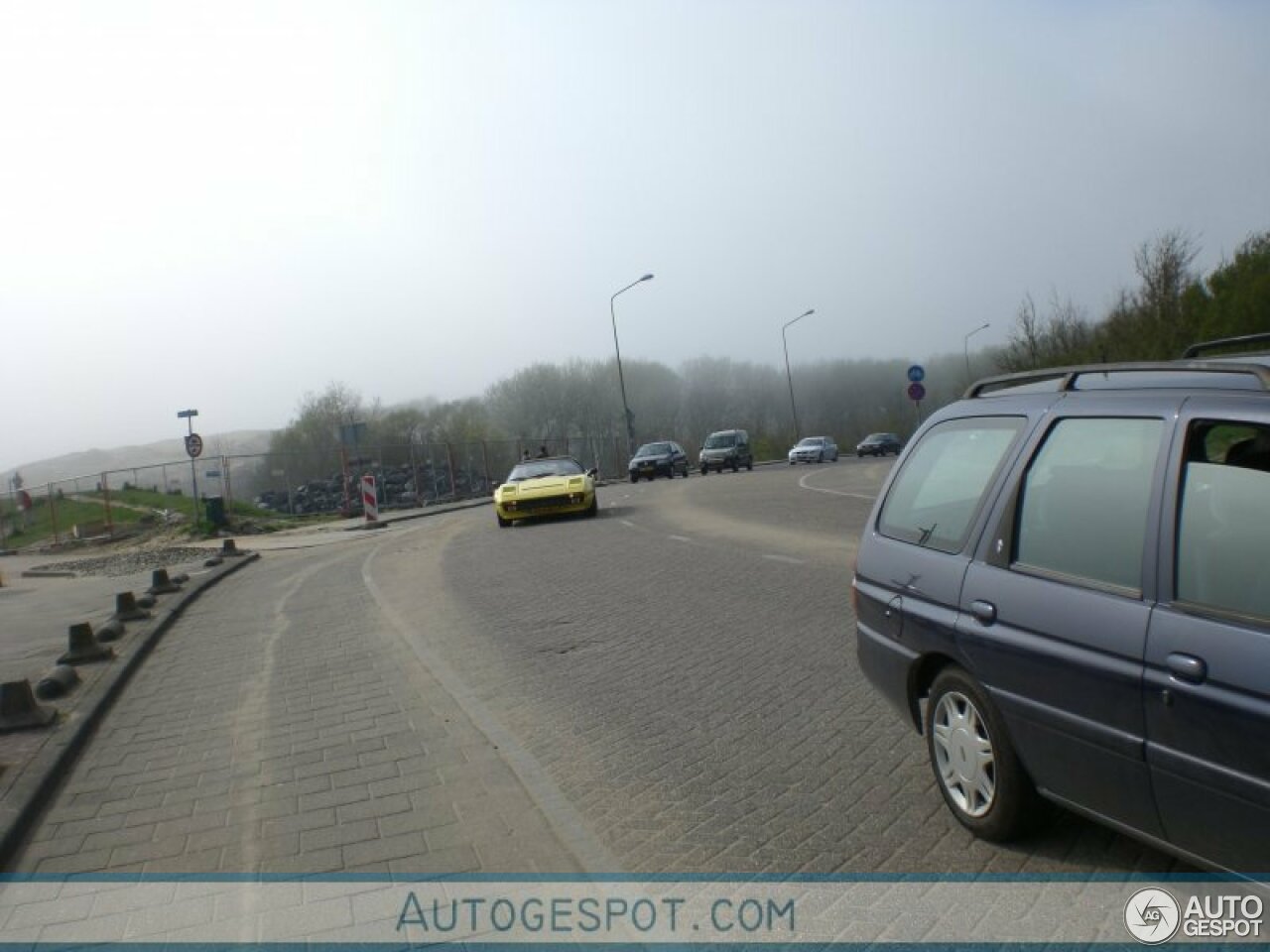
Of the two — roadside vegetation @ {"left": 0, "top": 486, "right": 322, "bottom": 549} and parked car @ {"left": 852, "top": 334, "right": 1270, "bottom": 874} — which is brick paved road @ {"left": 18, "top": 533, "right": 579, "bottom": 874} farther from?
roadside vegetation @ {"left": 0, "top": 486, "right": 322, "bottom": 549}

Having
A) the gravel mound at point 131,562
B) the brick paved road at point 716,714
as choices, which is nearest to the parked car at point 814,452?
the gravel mound at point 131,562

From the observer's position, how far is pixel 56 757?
6.85 m

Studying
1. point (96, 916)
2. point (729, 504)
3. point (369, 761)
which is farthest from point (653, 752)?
point (729, 504)

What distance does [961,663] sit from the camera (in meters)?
4.30

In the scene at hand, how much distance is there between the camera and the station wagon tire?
4082 millimetres

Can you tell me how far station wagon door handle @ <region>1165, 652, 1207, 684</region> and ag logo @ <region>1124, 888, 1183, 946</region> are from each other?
869 mm

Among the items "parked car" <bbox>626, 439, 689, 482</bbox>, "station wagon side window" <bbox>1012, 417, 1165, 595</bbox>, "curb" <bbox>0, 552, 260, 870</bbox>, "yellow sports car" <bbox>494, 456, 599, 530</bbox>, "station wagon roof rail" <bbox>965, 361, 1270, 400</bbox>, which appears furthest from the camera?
"parked car" <bbox>626, 439, 689, 482</bbox>

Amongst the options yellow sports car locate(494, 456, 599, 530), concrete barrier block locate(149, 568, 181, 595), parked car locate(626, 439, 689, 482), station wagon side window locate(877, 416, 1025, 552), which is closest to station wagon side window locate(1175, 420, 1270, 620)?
station wagon side window locate(877, 416, 1025, 552)

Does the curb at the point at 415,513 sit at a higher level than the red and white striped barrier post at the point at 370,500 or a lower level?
lower

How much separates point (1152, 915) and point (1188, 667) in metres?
0.95

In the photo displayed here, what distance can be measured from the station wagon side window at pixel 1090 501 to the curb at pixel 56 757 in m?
4.62

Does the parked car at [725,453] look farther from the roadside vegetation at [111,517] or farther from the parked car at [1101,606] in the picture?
the parked car at [1101,606]

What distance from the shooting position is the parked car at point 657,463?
4728 centimetres

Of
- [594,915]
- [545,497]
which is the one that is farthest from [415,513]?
[594,915]
